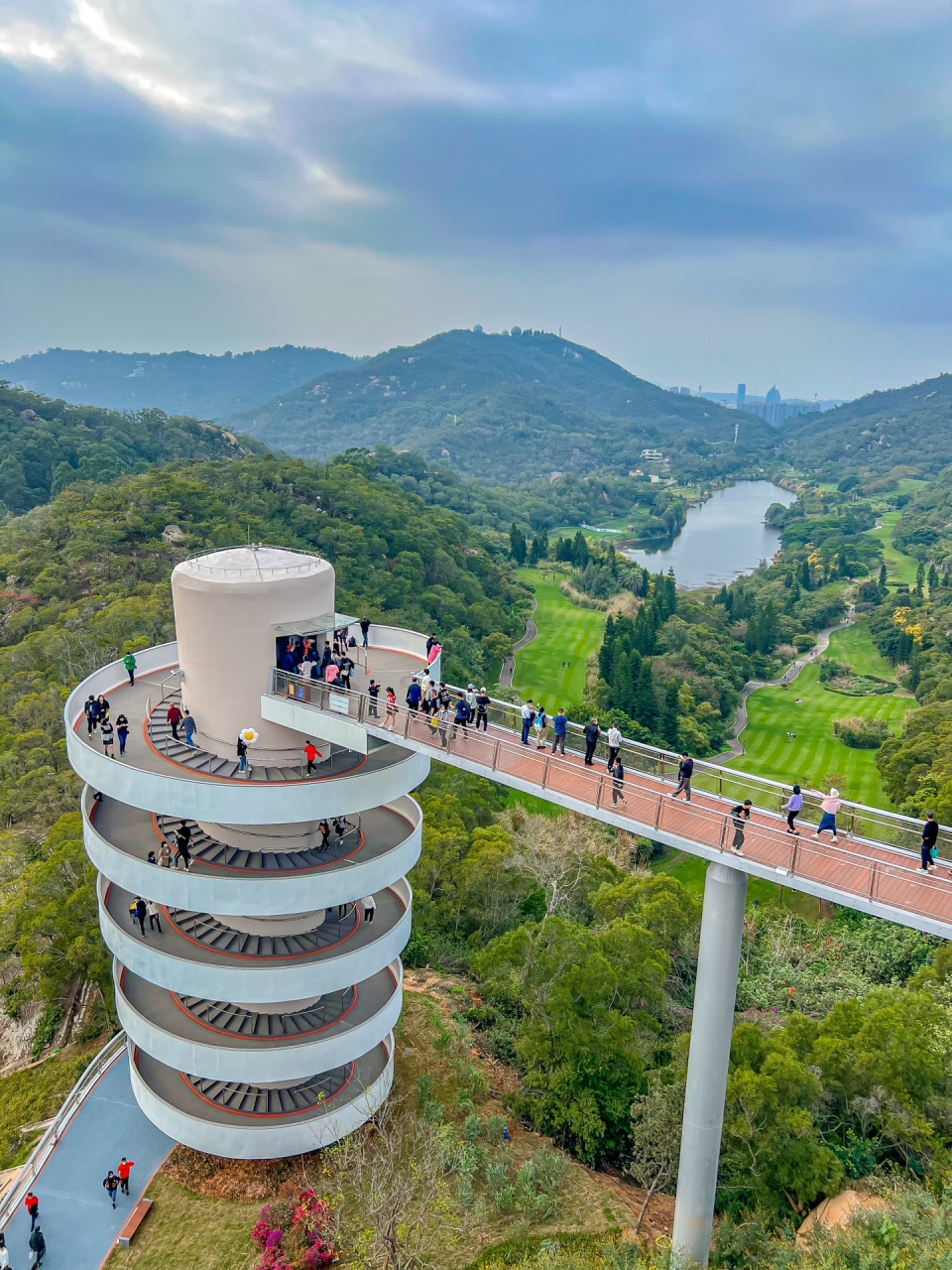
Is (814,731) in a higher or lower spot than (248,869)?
lower

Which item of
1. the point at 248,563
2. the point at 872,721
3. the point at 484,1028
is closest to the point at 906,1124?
the point at 484,1028

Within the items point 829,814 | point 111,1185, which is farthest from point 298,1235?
point 829,814

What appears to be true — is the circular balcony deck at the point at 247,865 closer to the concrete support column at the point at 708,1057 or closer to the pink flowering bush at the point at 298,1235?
the pink flowering bush at the point at 298,1235

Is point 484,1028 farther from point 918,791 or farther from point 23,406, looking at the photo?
point 23,406

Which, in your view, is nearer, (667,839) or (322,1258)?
(667,839)

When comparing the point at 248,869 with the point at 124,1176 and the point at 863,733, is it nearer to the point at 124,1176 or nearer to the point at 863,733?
the point at 124,1176

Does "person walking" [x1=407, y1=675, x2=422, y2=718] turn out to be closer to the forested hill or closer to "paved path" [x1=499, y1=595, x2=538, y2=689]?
"paved path" [x1=499, y1=595, x2=538, y2=689]
